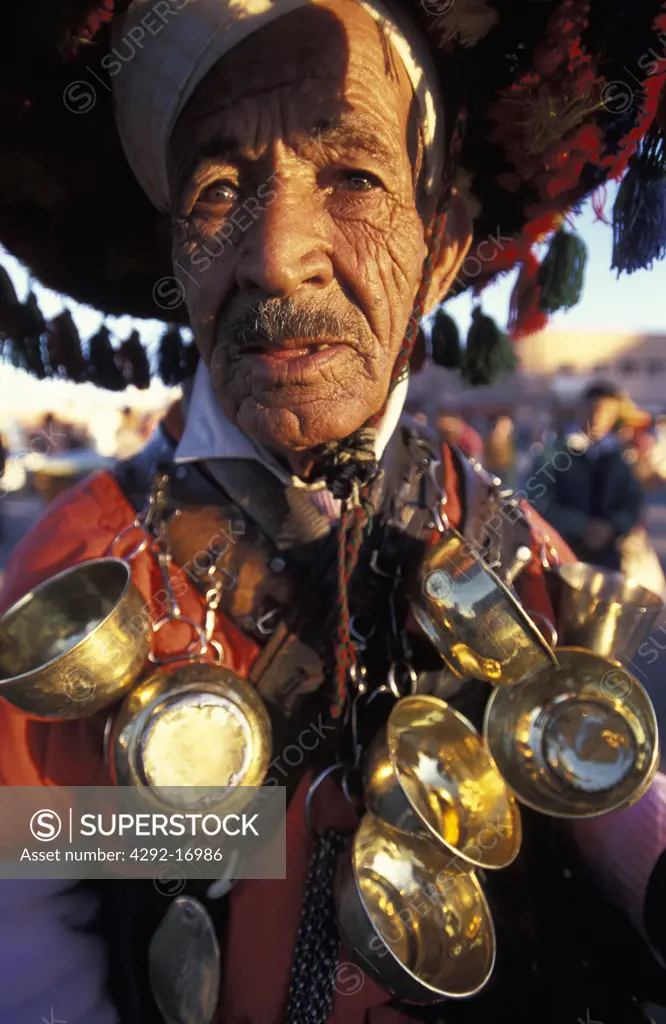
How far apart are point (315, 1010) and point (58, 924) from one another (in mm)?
512

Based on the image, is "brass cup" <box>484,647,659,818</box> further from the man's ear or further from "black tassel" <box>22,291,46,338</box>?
"black tassel" <box>22,291,46,338</box>

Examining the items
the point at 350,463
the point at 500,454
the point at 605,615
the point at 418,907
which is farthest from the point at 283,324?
the point at 500,454

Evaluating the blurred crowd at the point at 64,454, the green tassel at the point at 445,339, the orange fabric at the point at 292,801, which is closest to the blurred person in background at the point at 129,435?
the blurred crowd at the point at 64,454

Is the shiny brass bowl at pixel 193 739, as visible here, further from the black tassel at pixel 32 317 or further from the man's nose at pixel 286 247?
the black tassel at pixel 32 317

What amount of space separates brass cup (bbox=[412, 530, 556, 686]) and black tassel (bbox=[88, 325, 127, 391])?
3.63ft

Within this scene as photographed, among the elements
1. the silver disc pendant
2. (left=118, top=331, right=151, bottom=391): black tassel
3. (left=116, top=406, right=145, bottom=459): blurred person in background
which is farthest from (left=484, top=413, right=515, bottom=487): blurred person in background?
the silver disc pendant

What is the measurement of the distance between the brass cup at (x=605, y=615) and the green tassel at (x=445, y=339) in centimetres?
76

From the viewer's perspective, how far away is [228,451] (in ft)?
5.00

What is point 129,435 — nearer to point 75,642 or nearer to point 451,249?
point 451,249

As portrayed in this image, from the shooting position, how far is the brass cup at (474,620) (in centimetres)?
129

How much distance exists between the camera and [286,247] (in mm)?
1204

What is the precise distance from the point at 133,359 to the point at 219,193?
0.77 metres

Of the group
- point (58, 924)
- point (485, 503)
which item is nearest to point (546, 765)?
point (485, 503)

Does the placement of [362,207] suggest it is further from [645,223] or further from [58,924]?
[58,924]
